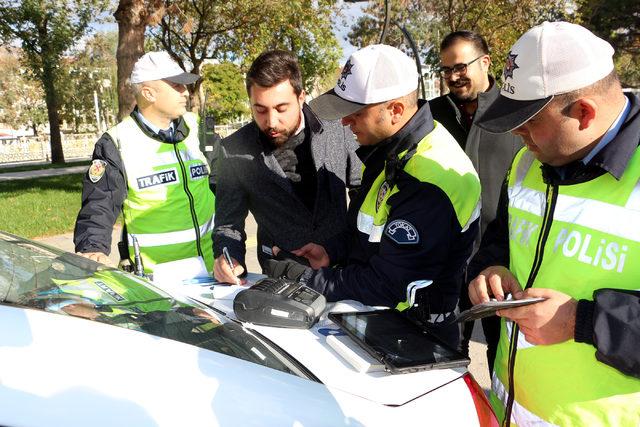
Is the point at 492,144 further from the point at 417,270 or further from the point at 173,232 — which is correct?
the point at 173,232

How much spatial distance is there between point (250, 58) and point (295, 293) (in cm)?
1679

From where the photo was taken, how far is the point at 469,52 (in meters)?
3.46

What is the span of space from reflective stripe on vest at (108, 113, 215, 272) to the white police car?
4.05 feet

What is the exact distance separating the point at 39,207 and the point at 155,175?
7.97 m

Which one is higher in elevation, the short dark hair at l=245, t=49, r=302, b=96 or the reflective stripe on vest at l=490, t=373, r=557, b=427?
the short dark hair at l=245, t=49, r=302, b=96

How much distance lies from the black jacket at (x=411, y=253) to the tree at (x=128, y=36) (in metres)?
8.45

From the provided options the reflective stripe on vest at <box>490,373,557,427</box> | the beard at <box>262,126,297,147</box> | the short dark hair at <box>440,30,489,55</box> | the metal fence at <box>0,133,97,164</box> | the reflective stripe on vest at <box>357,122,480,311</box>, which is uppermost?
the short dark hair at <box>440,30,489,55</box>

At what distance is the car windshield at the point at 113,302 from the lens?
1326 mm

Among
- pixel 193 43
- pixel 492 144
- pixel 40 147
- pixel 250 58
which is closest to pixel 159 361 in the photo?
pixel 492 144

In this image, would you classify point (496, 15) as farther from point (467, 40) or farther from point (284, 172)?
point (284, 172)

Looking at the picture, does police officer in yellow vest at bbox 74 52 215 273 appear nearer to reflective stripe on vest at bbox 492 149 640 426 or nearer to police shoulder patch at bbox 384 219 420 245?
police shoulder patch at bbox 384 219 420 245

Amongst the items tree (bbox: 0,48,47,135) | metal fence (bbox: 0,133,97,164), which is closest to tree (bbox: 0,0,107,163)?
metal fence (bbox: 0,133,97,164)

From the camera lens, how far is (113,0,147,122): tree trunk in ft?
31.8

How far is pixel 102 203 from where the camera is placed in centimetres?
281
